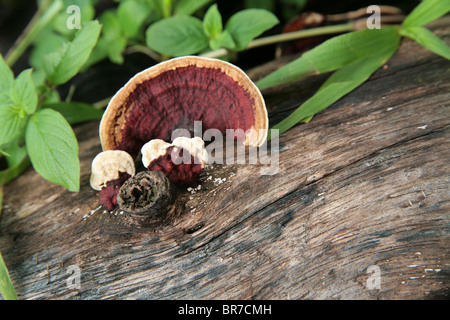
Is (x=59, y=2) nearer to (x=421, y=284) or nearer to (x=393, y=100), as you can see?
(x=393, y=100)

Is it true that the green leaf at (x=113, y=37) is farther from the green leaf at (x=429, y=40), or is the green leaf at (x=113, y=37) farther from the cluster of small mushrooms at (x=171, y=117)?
the green leaf at (x=429, y=40)

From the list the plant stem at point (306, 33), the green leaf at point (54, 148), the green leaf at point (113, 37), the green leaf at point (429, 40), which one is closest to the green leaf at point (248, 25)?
the plant stem at point (306, 33)

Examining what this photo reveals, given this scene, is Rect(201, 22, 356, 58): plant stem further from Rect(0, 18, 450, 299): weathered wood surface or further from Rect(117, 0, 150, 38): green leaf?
Rect(0, 18, 450, 299): weathered wood surface

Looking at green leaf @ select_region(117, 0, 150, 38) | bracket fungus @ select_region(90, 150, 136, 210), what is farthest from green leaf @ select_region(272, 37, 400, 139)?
green leaf @ select_region(117, 0, 150, 38)

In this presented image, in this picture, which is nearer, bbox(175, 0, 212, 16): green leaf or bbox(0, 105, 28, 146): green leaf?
bbox(0, 105, 28, 146): green leaf

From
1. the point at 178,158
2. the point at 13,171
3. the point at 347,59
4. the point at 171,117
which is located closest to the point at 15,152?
the point at 13,171

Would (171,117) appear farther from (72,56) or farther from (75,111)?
(75,111)

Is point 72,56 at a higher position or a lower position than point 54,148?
higher
